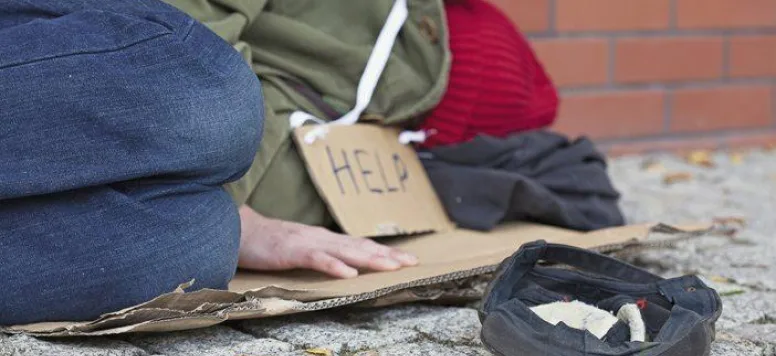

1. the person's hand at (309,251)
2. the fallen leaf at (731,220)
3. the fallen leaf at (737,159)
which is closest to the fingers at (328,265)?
the person's hand at (309,251)

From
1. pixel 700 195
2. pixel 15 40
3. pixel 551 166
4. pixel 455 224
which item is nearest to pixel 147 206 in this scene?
pixel 15 40

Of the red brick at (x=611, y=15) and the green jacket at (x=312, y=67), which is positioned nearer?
the green jacket at (x=312, y=67)

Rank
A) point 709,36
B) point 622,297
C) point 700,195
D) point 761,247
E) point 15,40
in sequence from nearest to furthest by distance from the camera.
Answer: point 15,40
point 622,297
point 761,247
point 700,195
point 709,36

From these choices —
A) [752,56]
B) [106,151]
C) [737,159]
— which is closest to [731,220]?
[737,159]

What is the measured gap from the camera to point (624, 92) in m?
3.15

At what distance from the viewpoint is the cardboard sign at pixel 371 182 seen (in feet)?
6.10

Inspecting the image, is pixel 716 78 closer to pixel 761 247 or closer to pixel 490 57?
pixel 761 247

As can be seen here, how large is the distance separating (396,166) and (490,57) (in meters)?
0.27

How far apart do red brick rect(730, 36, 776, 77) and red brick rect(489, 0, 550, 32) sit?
72cm

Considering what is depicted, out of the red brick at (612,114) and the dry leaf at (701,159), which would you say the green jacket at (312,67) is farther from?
the dry leaf at (701,159)

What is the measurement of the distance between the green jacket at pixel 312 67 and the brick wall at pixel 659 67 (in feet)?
2.92

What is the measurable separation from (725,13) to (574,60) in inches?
23.4

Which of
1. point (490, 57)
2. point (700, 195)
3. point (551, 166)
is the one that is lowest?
point (700, 195)

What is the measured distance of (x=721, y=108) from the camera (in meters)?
3.36
